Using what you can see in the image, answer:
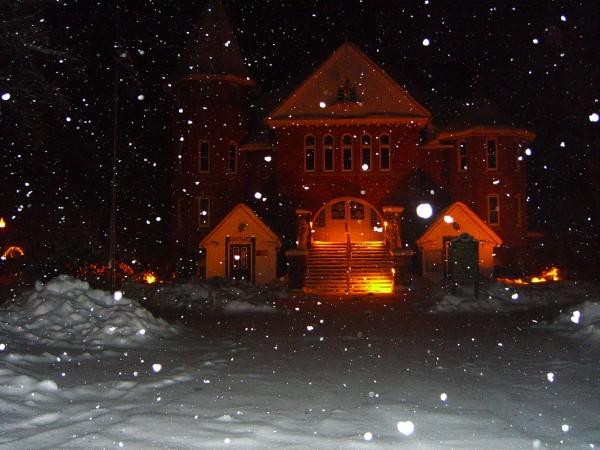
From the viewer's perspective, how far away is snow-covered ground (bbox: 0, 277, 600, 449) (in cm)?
646

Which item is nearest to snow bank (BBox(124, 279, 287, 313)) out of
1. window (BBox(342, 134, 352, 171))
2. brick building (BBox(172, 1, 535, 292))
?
brick building (BBox(172, 1, 535, 292))

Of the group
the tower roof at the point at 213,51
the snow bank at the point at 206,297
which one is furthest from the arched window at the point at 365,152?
the snow bank at the point at 206,297

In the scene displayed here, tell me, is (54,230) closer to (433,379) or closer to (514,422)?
(433,379)

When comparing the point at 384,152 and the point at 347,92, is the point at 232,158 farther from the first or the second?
the point at 384,152

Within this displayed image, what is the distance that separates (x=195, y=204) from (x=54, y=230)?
29.4ft

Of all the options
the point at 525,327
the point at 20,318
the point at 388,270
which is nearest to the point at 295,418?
the point at 20,318

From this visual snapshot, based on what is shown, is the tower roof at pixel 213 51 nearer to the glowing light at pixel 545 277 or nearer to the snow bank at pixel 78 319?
the glowing light at pixel 545 277

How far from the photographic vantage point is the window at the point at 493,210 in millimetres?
35938

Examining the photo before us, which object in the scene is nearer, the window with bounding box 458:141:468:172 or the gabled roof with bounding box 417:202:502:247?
the gabled roof with bounding box 417:202:502:247

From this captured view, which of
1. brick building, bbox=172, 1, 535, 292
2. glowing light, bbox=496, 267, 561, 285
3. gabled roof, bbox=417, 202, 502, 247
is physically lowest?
glowing light, bbox=496, 267, 561, 285

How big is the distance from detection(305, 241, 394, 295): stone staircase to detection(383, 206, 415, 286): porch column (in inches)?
17.8

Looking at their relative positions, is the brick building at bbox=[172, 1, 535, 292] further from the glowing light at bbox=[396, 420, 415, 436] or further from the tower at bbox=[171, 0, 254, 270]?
the glowing light at bbox=[396, 420, 415, 436]

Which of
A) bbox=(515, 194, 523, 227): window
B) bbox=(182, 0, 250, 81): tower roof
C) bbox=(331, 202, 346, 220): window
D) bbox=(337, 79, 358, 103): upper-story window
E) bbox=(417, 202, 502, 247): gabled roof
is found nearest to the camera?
bbox=(417, 202, 502, 247): gabled roof

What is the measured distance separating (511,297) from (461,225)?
35.0 ft
